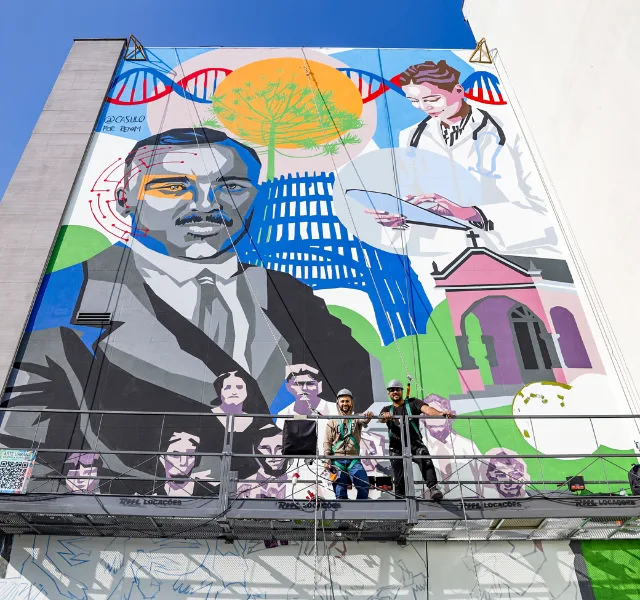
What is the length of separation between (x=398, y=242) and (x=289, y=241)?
2234 millimetres

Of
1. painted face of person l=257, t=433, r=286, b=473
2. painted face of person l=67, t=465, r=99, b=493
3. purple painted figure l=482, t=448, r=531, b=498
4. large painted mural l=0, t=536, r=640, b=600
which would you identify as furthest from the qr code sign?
purple painted figure l=482, t=448, r=531, b=498

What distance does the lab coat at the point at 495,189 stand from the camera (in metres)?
12.0

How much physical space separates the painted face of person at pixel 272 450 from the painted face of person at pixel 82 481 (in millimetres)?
2684

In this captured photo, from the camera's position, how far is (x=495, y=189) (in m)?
12.7

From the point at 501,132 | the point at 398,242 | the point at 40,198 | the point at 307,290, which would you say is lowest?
the point at 307,290

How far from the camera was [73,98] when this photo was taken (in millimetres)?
14078

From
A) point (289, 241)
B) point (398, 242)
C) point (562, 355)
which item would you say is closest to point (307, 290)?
point (289, 241)

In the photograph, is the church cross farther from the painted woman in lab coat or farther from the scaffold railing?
the scaffold railing

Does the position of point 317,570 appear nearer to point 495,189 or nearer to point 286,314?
point 286,314

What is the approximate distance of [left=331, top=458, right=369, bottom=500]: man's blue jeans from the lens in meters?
7.95

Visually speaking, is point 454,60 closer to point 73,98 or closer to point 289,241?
point 289,241

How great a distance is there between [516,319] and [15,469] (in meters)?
8.74

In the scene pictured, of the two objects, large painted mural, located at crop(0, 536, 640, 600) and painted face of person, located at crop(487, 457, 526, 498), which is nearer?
large painted mural, located at crop(0, 536, 640, 600)

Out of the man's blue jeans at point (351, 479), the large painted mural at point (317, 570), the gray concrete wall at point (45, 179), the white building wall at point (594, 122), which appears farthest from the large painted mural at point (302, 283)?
the man's blue jeans at point (351, 479)
